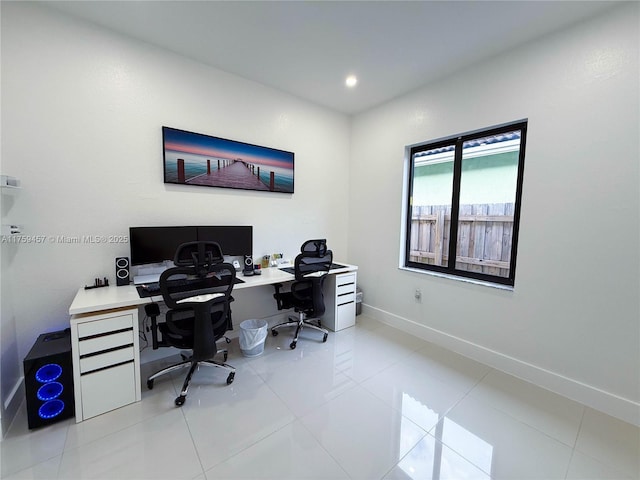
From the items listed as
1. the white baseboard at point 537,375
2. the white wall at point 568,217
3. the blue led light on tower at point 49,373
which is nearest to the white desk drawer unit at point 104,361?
the blue led light on tower at point 49,373

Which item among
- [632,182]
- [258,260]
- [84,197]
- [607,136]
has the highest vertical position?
[607,136]

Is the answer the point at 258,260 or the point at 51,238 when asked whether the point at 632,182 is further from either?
the point at 51,238

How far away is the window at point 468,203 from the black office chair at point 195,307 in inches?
89.4

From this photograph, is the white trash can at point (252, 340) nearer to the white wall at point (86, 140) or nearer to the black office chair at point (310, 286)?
the black office chair at point (310, 286)

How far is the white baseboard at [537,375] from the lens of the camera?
185 centimetres

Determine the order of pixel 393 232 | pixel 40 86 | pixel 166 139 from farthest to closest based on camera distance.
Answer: pixel 393 232 < pixel 166 139 < pixel 40 86

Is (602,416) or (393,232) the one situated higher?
(393,232)

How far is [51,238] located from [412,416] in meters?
2.99

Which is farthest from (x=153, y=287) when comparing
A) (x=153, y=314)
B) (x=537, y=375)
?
(x=537, y=375)

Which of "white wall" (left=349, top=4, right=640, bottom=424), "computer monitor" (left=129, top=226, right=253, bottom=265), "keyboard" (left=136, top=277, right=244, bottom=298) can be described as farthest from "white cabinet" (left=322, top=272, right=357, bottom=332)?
"keyboard" (left=136, top=277, right=244, bottom=298)

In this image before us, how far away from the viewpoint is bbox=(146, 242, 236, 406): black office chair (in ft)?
6.00

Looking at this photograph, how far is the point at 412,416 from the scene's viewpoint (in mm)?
1820

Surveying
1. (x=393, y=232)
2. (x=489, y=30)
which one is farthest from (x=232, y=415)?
(x=489, y=30)

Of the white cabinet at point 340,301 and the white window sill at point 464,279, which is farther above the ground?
the white window sill at point 464,279
